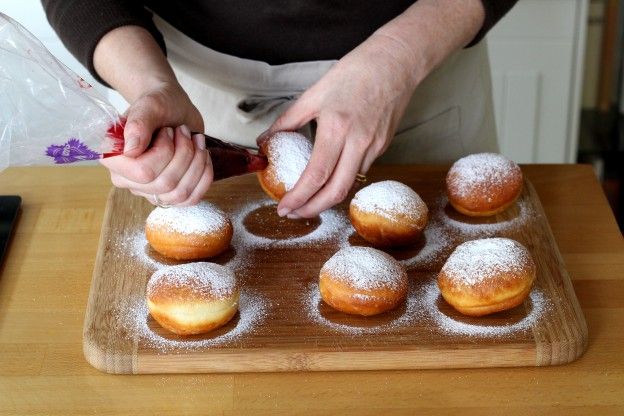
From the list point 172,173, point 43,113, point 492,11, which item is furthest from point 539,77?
point 43,113

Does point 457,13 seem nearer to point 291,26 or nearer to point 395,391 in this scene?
point 291,26

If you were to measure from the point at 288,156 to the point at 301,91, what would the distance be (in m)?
0.24

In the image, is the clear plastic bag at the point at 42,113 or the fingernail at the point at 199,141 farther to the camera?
the fingernail at the point at 199,141

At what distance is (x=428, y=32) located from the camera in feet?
4.30

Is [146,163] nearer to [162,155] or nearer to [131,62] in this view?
[162,155]


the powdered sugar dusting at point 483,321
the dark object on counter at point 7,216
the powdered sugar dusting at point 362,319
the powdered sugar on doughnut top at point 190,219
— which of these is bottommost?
the powdered sugar dusting at point 483,321

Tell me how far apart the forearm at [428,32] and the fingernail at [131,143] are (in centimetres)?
40

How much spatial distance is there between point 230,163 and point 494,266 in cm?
40

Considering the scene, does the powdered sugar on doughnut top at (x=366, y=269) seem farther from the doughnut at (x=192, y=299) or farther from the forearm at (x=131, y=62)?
the forearm at (x=131, y=62)

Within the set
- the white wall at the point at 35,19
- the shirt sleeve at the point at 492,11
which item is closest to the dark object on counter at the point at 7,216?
the shirt sleeve at the point at 492,11

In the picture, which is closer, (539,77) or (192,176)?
(192,176)

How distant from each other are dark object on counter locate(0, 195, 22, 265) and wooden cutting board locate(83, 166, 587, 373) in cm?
14

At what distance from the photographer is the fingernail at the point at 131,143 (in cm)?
107

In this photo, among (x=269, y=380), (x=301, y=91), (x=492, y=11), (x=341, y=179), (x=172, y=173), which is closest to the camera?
(x=269, y=380)
